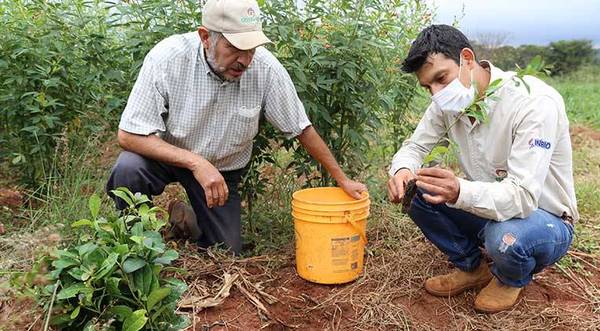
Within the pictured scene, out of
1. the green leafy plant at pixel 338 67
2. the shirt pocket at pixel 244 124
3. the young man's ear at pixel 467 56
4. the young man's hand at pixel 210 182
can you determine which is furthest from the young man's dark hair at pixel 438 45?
the young man's hand at pixel 210 182

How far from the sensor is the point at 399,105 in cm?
347

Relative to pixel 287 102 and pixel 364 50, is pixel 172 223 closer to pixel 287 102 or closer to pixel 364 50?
pixel 287 102

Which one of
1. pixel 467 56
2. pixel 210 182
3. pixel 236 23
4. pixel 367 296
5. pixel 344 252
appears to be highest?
pixel 236 23

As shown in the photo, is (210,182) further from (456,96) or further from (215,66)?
(456,96)

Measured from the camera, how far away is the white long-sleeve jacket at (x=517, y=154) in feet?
7.11

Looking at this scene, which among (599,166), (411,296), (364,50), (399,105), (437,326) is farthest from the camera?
(599,166)

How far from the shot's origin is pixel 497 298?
2480 mm

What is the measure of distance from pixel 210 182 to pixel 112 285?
76 centimetres

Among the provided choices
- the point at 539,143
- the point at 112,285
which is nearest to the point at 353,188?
the point at 539,143

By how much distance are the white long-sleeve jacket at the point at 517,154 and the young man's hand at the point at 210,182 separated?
3.08 feet

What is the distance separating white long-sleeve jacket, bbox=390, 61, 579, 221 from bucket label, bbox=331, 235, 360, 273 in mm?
574

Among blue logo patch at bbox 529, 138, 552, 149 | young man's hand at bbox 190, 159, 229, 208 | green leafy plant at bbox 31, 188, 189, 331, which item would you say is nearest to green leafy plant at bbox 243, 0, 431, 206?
young man's hand at bbox 190, 159, 229, 208

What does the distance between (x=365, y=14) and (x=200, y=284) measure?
154 centimetres

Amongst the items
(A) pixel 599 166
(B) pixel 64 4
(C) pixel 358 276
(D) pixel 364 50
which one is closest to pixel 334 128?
(D) pixel 364 50
